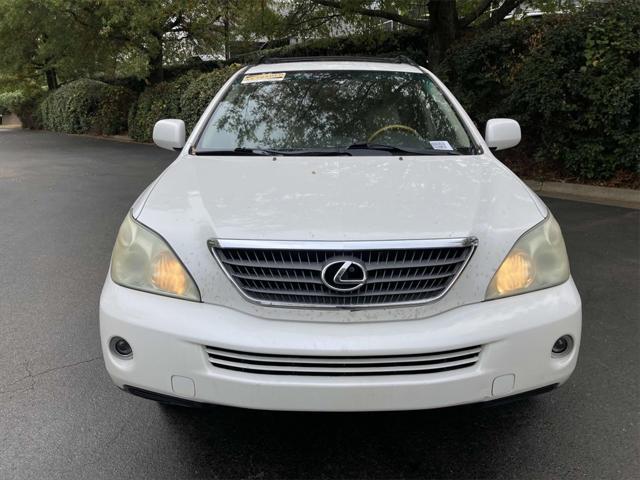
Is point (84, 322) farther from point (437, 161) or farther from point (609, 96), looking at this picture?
point (609, 96)

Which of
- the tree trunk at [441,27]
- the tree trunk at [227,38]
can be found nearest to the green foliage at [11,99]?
the tree trunk at [227,38]

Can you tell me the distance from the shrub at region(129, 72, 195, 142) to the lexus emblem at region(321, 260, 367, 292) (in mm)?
15310

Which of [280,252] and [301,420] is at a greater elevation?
[280,252]

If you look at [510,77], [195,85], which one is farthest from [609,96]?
[195,85]

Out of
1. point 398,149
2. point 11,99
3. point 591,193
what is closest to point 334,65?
point 398,149

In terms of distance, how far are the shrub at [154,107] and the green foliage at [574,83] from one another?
9904mm

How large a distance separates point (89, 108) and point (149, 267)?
2568cm

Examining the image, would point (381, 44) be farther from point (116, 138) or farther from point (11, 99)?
point (11, 99)

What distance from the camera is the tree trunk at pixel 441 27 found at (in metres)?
A: 11.0

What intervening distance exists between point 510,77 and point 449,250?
771cm

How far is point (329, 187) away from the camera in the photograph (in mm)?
2598

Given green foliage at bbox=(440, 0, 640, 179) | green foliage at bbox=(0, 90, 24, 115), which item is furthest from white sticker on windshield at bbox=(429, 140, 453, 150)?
green foliage at bbox=(0, 90, 24, 115)

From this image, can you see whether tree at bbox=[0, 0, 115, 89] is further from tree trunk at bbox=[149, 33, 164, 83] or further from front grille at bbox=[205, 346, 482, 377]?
front grille at bbox=[205, 346, 482, 377]

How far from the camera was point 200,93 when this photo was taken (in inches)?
585
